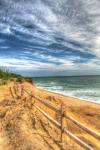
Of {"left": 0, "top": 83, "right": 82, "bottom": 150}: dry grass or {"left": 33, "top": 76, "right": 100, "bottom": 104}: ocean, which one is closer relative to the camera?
{"left": 0, "top": 83, "right": 82, "bottom": 150}: dry grass

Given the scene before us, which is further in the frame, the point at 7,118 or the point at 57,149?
the point at 7,118

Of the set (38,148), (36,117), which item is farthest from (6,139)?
(36,117)

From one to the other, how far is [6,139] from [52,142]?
157 cm

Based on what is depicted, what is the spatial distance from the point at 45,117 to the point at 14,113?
1.68m

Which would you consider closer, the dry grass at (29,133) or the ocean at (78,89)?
the dry grass at (29,133)

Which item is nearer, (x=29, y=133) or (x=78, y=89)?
(x=29, y=133)

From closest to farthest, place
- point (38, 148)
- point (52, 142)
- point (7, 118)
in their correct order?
point (38, 148)
point (52, 142)
point (7, 118)

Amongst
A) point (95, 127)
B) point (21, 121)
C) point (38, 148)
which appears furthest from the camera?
point (95, 127)

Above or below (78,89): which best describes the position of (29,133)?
above

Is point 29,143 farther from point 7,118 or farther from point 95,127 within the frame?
point 95,127

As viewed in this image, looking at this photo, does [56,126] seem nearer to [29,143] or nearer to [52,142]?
[52,142]

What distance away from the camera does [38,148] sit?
647 cm

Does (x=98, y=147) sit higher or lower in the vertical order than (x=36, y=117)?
lower

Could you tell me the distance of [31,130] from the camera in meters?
8.14
